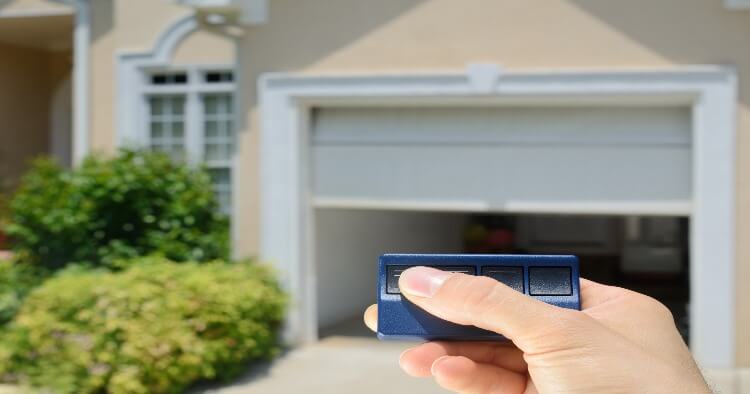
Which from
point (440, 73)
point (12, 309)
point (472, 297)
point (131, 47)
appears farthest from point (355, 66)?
point (472, 297)

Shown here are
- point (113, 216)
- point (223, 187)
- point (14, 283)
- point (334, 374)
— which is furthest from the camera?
point (223, 187)

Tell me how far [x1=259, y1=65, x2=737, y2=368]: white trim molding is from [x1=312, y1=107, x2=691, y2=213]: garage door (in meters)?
0.12

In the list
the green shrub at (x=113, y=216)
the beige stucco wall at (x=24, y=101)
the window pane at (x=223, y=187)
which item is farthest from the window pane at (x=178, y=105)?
the beige stucco wall at (x=24, y=101)

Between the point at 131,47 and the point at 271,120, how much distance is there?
2.62m

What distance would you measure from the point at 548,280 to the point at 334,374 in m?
6.83

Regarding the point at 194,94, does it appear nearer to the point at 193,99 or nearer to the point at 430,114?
the point at 193,99

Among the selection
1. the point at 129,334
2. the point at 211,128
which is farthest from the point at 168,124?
the point at 129,334

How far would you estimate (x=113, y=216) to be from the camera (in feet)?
30.5

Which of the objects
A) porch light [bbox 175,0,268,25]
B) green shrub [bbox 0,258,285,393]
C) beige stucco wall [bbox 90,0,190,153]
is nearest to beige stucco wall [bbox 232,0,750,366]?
porch light [bbox 175,0,268,25]

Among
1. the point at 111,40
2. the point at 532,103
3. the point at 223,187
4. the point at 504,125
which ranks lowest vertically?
the point at 223,187

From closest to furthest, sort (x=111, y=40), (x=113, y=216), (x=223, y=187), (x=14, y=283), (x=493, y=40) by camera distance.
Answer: (x=493, y=40), (x=14, y=283), (x=113, y=216), (x=223, y=187), (x=111, y=40)

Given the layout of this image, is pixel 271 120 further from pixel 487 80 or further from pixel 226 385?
pixel 226 385

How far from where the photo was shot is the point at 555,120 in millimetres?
8805

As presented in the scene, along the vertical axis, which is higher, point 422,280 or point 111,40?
point 111,40
